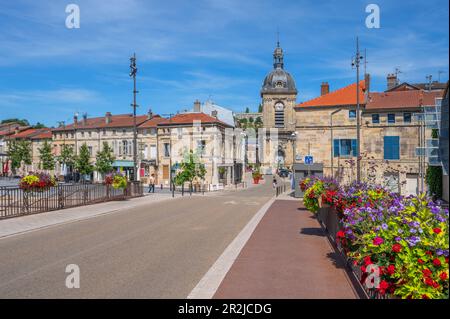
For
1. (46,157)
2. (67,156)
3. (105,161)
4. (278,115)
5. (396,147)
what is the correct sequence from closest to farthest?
1. (396,147)
2. (105,161)
3. (67,156)
4. (46,157)
5. (278,115)

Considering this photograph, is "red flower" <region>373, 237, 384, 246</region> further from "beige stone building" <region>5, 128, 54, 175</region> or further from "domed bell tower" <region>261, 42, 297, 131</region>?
"domed bell tower" <region>261, 42, 297, 131</region>

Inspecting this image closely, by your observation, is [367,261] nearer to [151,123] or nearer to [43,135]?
[151,123]

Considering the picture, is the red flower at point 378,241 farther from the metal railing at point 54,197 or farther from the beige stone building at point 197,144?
the beige stone building at point 197,144

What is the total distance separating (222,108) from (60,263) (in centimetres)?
5135

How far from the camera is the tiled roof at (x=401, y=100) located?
32000mm

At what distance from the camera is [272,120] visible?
8288 centimetres

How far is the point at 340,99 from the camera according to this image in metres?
35.6

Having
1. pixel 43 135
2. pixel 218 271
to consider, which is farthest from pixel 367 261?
pixel 43 135

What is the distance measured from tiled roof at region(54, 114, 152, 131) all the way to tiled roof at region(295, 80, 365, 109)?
24.1 m

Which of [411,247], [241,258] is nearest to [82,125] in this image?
[241,258]

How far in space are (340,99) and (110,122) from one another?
32321 mm

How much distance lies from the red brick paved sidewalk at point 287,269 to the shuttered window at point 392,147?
865 inches

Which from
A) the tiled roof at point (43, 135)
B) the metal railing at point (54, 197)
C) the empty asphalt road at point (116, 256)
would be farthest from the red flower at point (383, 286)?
the tiled roof at point (43, 135)
